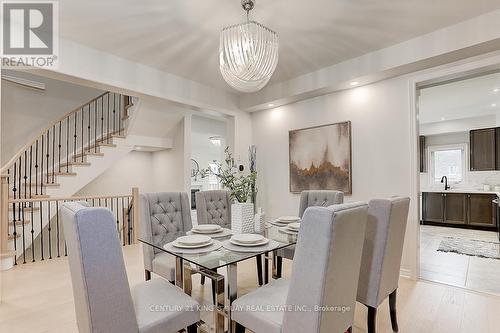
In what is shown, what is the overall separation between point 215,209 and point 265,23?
2012mm

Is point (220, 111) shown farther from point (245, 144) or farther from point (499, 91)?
point (499, 91)

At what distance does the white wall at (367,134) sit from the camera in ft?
10.8

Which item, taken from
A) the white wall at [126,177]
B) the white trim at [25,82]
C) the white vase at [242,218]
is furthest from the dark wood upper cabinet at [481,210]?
the white trim at [25,82]

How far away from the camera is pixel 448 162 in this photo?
6926mm

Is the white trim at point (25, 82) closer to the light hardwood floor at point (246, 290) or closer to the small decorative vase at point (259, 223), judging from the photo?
the light hardwood floor at point (246, 290)

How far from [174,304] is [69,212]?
753 mm

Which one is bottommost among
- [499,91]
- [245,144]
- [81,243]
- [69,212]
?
[81,243]

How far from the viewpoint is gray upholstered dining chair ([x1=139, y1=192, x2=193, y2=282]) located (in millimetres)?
2293

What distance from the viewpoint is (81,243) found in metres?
1.17

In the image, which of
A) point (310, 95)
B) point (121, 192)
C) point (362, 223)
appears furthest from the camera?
point (121, 192)

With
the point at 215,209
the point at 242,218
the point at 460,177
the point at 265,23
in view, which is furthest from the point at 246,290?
the point at 460,177

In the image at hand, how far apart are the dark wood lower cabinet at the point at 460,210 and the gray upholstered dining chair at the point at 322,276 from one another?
20.2ft

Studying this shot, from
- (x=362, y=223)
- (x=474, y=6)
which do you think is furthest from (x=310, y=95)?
(x=362, y=223)

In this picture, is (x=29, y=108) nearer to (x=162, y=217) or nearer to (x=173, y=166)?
(x=173, y=166)
